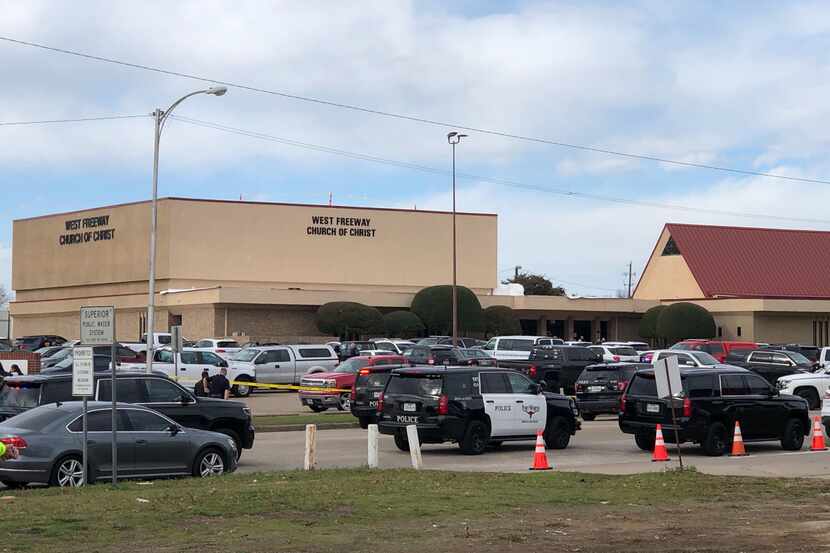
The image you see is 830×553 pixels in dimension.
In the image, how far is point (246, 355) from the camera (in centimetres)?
4731

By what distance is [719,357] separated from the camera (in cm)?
4859

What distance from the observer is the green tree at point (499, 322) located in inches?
3063

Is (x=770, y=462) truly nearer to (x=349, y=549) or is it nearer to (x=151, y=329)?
(x=349, y=549)

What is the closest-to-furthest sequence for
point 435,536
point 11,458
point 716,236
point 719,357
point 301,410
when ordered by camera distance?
point 435,536
point 11,458
point 301,410
point 719,357
point 716,236

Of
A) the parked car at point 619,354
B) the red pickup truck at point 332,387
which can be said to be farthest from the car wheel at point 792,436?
the parked car at point 619,354

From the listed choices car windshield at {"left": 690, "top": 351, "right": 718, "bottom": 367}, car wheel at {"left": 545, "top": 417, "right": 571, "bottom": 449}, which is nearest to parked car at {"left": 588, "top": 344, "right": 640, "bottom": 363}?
car windshield at {"left": 690, "top": 351, "right": 718, "bottom": 367}

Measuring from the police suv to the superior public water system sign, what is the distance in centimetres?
813

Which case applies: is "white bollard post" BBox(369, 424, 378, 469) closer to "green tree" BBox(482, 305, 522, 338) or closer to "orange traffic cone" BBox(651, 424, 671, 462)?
"orange traffic cone" BBox(651, 424, 671, 462)

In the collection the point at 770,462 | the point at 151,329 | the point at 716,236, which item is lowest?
the point at 770,462

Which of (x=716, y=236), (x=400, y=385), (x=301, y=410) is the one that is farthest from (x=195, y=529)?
(x=716, y=236)

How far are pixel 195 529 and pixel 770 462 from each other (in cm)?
1344

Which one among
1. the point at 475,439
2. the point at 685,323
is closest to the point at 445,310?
the point at 685,323

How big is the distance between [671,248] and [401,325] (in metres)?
22.0

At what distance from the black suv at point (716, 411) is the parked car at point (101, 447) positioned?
29.6 feet
